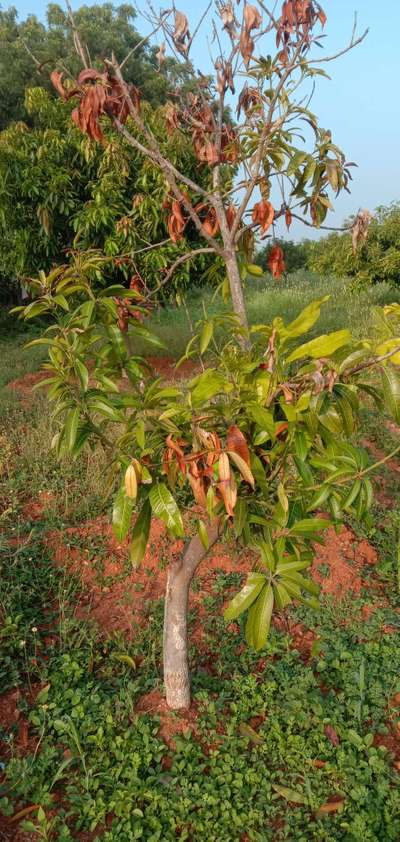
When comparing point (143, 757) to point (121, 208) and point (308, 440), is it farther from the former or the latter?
point (121, 208)

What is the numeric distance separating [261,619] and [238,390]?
599 mm

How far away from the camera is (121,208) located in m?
6.14

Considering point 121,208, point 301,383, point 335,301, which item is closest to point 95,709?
point 301,383

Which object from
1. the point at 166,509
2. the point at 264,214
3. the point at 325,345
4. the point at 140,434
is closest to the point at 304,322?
Result: the point at 325,345

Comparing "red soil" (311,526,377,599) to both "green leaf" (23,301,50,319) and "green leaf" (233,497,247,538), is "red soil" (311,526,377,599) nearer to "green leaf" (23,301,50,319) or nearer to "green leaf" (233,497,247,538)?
"green leaf" (233,497,247,538)

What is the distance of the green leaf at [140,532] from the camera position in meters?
1.73

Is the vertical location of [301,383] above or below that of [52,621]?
above

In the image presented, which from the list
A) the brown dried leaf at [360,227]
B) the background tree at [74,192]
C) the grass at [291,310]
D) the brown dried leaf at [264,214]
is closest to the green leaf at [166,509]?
the brown dried leaf at [264,214]

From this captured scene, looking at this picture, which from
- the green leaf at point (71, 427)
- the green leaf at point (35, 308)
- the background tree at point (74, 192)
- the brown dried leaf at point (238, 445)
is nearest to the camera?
the brown dried leaf at point (238, 445)

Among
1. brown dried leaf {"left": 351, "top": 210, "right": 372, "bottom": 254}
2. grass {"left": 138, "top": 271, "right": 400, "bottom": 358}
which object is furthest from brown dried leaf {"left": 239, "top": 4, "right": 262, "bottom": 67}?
grass {"left": 138, "top": 271, "right": 400, "bottom": 358}

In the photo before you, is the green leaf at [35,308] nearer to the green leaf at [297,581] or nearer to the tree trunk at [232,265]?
Result: the tree trunk at [232,265]

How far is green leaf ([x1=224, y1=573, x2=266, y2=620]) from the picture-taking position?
1.58 m

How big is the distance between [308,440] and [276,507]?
0.78 ft

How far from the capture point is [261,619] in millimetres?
1577
